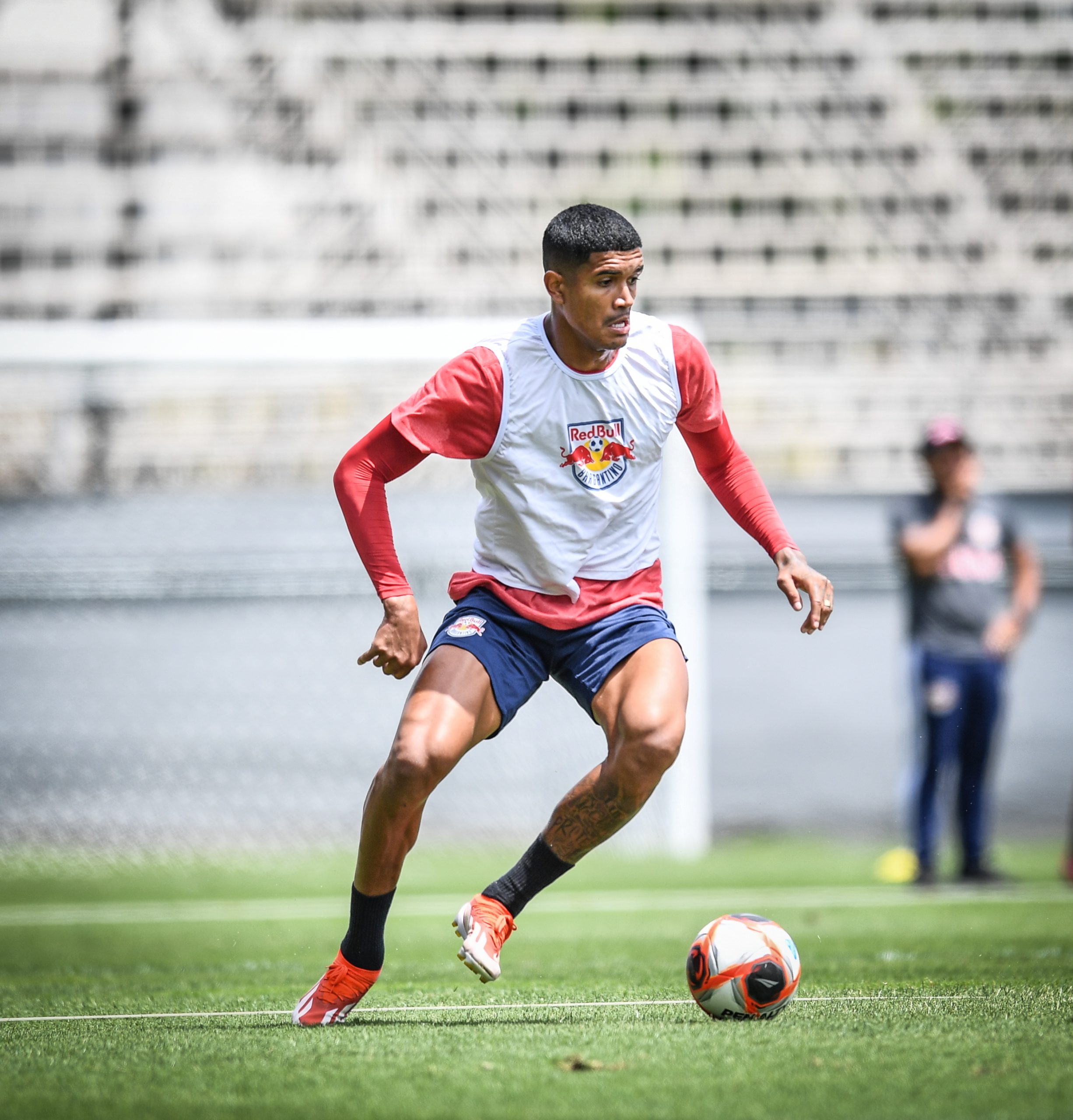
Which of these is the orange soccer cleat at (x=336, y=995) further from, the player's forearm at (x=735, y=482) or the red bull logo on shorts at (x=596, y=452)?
the player's forearm at (x=735, y=482)

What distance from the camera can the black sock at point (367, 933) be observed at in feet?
12.7

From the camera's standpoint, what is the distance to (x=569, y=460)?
406cm

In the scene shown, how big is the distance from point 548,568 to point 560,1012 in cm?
117

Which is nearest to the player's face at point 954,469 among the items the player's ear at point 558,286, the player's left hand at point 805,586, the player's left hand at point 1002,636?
the player's left hand at point 1002,636

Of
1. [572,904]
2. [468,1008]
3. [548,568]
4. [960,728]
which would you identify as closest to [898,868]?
[960,728]

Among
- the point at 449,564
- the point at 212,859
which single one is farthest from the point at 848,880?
the point at 212,859

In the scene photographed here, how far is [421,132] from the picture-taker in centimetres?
1445

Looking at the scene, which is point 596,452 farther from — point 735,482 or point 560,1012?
point 560,1012

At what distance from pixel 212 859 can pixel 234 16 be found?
8300 mm

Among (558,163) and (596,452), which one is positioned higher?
(558,163)

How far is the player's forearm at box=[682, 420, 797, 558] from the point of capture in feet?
14.1

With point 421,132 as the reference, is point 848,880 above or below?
below

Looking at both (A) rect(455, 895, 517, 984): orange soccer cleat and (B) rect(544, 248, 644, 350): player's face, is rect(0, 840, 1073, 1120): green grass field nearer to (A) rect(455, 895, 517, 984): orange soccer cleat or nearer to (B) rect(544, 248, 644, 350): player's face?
(A) rect(455, 895, 517, 984): orange soccer cleat

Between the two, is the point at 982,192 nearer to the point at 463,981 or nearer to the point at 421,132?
the point at 421,132
